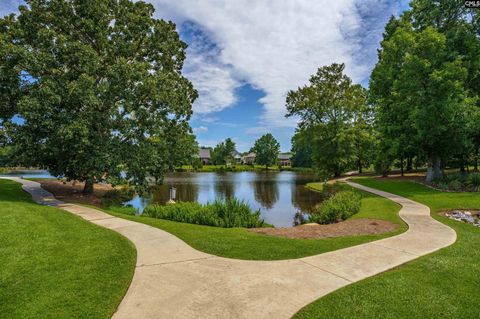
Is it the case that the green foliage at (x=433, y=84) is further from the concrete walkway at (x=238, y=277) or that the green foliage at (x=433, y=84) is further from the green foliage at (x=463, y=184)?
the concrete walkway at (x=238, y=277)

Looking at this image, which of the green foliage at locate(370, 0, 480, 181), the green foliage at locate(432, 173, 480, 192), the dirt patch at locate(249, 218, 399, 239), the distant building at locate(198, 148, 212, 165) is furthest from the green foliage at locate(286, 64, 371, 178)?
the distant building at locate(198, 148, 212, 165)

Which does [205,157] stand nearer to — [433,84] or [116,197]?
[116,197]

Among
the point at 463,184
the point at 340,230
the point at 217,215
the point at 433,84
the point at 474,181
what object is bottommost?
the point at 340,230

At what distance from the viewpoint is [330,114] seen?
32.7m

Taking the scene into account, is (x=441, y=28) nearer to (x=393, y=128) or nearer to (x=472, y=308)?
(x=393, y=128)

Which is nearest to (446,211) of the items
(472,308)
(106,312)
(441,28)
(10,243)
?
(472,308)

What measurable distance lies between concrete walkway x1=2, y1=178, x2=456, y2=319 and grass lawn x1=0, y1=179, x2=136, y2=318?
34 centimetres

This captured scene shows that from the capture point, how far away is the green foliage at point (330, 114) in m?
31.9

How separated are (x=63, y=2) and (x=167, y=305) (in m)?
15.9

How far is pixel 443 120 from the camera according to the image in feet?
61.2

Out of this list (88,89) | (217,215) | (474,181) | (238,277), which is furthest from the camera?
(474,181)

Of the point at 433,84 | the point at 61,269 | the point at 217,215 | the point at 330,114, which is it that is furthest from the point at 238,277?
the point at 330,114

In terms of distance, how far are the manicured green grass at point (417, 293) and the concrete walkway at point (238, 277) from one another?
0.23 m

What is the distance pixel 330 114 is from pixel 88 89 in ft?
87.5
